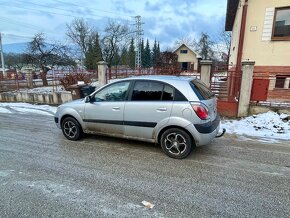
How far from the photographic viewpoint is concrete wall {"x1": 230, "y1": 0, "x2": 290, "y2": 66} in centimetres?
939

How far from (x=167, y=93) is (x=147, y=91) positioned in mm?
459

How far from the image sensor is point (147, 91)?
4699mm

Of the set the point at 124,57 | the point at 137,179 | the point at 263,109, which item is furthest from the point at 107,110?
the point at 124,57

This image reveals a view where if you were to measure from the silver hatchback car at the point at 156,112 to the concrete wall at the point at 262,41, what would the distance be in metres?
6.52

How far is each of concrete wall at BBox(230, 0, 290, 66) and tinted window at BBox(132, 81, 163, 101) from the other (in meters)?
7.16

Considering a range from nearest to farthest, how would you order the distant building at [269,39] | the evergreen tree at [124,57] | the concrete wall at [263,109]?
the concrete wall at [263,109], the distant building at [269,39], the evergreen tree at [124,57]

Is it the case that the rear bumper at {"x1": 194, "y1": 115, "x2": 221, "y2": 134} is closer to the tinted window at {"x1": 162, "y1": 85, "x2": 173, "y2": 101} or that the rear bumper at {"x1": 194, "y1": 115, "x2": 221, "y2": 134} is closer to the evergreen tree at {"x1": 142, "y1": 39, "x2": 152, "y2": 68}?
the tinted window at {"x1": 162, "y1": 85, "x2": 173, "y2": 101}

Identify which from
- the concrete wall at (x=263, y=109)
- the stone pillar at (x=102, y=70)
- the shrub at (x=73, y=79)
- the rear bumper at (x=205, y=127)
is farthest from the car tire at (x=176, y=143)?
the shrub at (x=73, y=79)

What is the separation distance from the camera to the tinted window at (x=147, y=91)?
4.58m

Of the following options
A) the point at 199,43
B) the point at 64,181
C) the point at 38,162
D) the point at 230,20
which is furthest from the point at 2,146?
the point at 199,43

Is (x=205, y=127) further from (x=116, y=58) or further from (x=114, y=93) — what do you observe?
(x=116, y=58)

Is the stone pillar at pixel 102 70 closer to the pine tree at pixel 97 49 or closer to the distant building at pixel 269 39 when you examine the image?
the distant building at pixel 269 39

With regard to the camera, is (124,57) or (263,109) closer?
(263,109)

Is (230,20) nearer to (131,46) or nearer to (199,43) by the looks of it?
(131,46)
